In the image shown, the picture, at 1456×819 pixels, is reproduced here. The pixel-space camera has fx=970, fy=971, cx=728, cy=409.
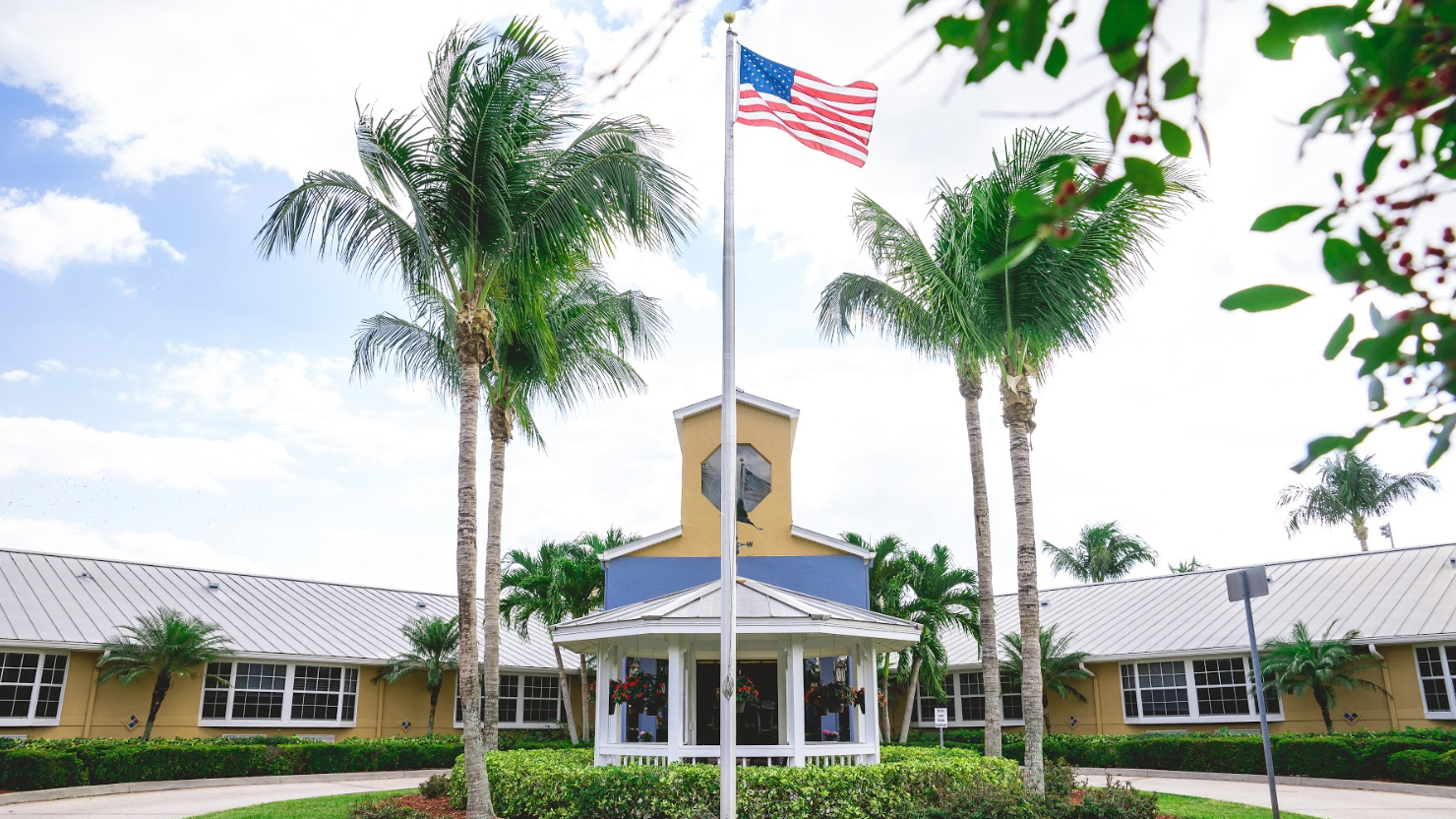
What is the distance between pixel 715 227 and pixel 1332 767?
674 inches

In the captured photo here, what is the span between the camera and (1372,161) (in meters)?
1.74

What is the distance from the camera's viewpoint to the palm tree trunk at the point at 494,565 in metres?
17.9

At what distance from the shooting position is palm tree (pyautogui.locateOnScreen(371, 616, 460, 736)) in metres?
27.3

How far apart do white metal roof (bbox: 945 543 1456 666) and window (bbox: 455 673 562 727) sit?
1283cm

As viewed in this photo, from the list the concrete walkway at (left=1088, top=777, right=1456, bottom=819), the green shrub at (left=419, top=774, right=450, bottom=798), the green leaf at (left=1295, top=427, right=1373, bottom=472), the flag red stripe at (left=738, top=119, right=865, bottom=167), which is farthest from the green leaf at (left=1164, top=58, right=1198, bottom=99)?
the green shrub at (left=419, top=774, right=450, bottom=798)

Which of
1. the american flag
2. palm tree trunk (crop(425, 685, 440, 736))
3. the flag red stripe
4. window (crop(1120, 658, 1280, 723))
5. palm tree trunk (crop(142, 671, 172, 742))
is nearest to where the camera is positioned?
the flag red stripe

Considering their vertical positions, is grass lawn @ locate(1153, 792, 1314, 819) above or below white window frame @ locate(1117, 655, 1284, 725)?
below

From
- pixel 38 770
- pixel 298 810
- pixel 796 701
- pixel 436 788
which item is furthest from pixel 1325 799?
pixel 38 770

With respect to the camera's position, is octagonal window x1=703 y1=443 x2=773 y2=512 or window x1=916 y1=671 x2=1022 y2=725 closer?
octagonal window x1=703 y1=443 x2=773 y2=512

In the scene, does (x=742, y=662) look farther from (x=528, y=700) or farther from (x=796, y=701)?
(x=528, y=700)

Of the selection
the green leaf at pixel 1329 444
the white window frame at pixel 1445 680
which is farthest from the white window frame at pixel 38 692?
the white window frame at pixel 1445 680

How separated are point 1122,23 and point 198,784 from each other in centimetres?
2450

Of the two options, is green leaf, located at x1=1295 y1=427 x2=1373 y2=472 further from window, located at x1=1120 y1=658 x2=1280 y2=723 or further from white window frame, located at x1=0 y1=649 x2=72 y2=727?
white window frame, located at x1=0 y1=649 x2=72 y2=727

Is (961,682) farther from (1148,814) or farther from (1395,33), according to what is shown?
(1395,33)
